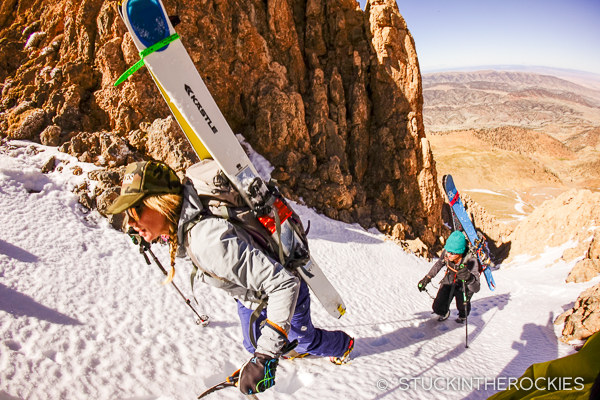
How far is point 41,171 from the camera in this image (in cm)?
757

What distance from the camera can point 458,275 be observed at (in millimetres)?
5285

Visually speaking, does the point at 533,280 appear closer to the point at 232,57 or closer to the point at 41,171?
the point at 232,57

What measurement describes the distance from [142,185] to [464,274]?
5536 mm

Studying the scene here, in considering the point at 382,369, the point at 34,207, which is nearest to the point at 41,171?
the point at 34,207


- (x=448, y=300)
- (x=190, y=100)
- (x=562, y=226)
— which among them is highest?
(x=190, y=100)

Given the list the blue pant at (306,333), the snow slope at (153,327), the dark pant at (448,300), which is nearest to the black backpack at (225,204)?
the blue pant at (306,333)

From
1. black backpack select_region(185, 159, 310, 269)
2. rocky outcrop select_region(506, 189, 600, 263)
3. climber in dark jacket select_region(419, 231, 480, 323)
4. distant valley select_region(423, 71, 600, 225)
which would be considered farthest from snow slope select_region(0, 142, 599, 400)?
distant valley select_region(423, 71, 600, 225)

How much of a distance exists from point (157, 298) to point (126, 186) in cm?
379

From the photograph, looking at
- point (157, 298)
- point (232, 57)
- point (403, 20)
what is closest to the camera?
point (157, 298)

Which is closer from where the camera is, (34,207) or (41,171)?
(34,207)

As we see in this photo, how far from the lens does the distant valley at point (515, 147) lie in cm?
4372

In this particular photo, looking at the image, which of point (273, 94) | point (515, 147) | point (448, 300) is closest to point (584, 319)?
point (448, 300)

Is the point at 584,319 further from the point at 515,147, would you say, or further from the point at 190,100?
the point at 515,147

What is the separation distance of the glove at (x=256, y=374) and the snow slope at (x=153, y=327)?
2.99 ft
